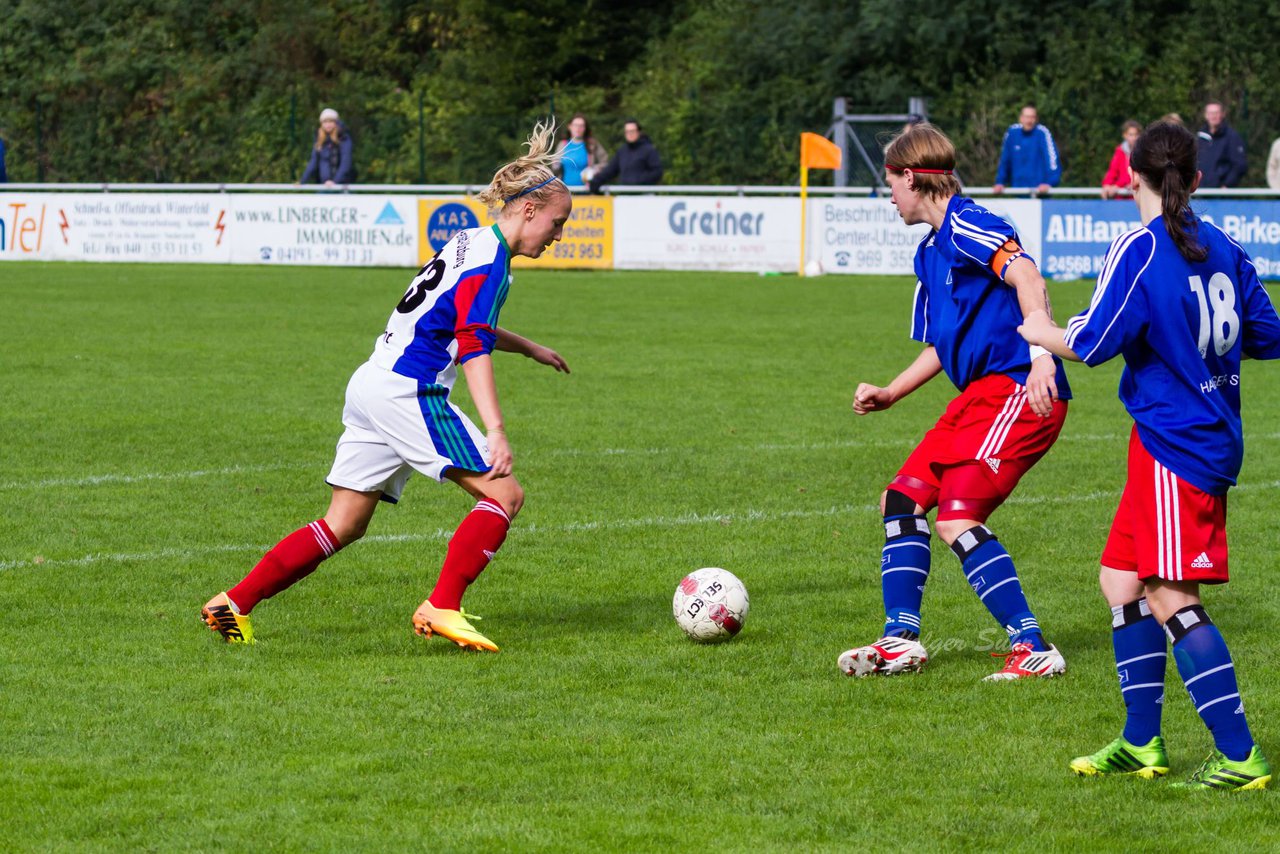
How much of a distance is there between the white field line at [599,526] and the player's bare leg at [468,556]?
67.4 inches

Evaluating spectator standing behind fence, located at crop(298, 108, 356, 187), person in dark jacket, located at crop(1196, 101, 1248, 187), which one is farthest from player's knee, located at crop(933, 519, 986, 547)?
spectator standing behind fence, located at crop(298, 108, 356, 187)

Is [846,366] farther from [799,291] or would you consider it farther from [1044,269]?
[1044,269]

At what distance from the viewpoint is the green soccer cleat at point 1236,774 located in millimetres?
4301

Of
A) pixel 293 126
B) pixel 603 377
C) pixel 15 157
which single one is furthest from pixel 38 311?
pixel 15 157

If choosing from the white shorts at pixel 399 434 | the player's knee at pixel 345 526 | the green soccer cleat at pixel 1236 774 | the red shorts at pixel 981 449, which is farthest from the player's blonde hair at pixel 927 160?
the player's knee at pixel 345 526

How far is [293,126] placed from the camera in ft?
116

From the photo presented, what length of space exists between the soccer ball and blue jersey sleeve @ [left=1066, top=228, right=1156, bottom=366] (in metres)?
2.01

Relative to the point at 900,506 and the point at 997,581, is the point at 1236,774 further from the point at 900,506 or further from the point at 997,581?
the point at 900,506

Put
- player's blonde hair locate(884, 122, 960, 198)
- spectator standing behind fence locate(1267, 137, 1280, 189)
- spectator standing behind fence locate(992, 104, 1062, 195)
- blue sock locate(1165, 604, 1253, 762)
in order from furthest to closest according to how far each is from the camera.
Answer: spectator standing behind fence locate(992, 104, 1062, 195) < spectator standing behind fence locate(1267, 137, 1280, 189) < player's blonde hair locate(884, 122, 960, 198) < blue sock locate(1165, 604, 1253, 762)

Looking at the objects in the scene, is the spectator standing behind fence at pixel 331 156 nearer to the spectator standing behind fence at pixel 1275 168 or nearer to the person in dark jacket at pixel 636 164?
the person in dark jacket at pixel 636 164

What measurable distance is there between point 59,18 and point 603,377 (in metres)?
37.2

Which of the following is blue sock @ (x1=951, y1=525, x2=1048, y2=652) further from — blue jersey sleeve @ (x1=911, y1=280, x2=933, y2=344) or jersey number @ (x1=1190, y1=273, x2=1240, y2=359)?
jersey number @ (x1=1190, y1=273, x2=1240, y2=359)

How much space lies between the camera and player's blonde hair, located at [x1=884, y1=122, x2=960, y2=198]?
5.30 metres

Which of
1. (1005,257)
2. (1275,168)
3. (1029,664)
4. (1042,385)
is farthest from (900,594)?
(1275,168)
